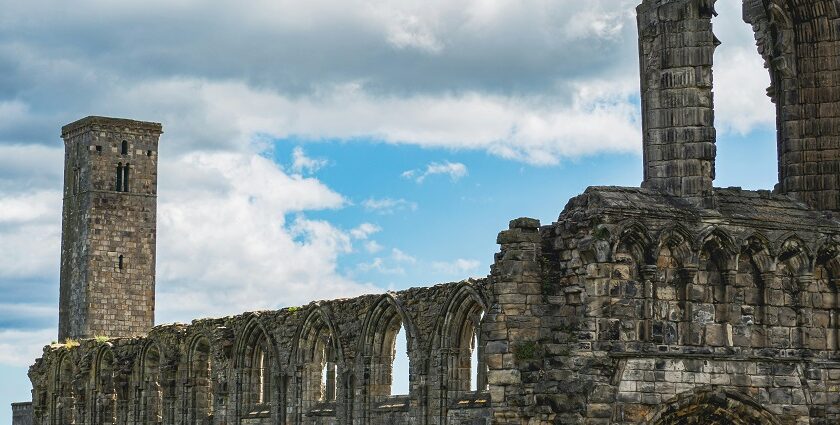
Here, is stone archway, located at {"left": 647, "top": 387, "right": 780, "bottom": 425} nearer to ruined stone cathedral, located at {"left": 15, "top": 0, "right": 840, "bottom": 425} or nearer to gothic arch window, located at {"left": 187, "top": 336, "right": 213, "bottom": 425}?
ruined stone cathedral, located at {"left": 15, "top": 0, "right": 840, "bottom": 425}

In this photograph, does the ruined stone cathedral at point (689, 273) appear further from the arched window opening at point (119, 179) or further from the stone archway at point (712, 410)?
the arched window opening at point (119, 179)

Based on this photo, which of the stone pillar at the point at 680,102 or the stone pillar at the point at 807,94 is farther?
the stone pillar at the point at 807,94

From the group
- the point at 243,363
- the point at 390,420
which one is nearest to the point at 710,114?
the point at 390,420

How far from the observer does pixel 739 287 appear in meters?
18.1


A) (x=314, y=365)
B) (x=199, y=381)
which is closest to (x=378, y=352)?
(x=314, y=365)

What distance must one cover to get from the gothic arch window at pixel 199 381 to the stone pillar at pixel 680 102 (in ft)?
78.4

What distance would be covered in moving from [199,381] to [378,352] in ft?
30.5

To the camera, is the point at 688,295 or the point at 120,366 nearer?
the point at 688,295


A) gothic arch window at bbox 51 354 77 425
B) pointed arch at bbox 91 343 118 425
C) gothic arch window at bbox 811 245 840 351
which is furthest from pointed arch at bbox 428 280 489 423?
gothic arch window at bbox 51 354 77 425

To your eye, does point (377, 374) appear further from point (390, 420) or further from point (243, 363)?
point (243, 363)

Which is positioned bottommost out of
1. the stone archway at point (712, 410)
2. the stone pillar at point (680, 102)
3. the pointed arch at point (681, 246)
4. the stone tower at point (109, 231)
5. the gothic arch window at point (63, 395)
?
the stone archway at point (712, 410)

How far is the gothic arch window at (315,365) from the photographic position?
35.6 m

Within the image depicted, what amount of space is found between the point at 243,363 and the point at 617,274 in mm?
22096

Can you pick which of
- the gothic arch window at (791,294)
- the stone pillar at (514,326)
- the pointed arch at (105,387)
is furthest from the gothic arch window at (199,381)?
the gothic arch window at (791,294)
